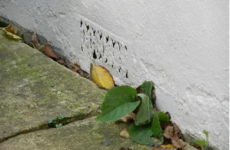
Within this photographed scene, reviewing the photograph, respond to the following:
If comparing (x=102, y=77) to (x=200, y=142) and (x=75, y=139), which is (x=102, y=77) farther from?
(x=200, y=142)

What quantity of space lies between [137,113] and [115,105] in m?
0.14

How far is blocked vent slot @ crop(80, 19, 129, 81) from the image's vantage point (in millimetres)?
2801

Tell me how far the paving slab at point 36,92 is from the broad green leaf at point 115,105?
273 mm

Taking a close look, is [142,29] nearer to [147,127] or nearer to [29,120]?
[147,127]

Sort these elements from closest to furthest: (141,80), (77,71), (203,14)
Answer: (203,14), (141,80), (77,71)

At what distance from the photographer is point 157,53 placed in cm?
249

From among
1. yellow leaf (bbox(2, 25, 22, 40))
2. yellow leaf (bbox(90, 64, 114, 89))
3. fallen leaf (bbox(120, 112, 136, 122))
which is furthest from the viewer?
yellow leaf (bbox(2, 25, 22, 40))

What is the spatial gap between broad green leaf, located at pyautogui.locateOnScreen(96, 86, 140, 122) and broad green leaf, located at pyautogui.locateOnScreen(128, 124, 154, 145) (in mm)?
126

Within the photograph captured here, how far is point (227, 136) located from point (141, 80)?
0.70 meters

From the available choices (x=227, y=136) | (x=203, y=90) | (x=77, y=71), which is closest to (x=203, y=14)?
(x=203, y=90)

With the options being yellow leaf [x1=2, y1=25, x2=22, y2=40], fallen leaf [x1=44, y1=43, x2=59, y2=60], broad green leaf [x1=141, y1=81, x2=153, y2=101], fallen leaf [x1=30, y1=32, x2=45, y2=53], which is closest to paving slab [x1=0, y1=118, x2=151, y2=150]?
broad green leaf [x1=141, y1=81, x2=153, y2=101]

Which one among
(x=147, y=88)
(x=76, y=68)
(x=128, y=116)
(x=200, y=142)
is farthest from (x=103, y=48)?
(x=200, y=142)

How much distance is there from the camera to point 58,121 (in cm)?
255

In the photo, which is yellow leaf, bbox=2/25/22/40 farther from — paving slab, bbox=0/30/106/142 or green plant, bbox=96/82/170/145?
green plant, bbox=96/82/170/145
